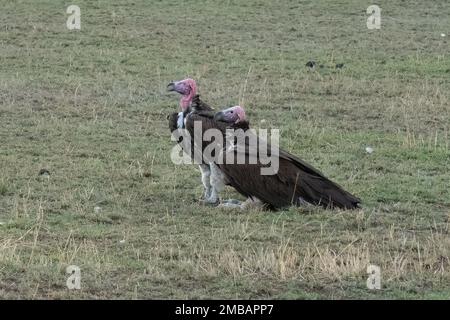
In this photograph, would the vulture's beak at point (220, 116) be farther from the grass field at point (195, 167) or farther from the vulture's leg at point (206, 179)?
the grass field at point (195, 167)

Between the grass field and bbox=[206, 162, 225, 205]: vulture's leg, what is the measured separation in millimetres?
260

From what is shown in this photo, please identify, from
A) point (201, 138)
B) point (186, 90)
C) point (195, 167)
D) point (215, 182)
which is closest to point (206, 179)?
point (215, 182)

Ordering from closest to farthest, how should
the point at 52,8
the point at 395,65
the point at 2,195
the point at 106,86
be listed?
the point at 2,195 → the point at 106,86 → the point at 395,65 → the point at 52,8

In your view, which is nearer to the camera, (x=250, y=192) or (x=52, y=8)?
(x=250, y=192)

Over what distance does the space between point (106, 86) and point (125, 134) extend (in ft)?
10.2

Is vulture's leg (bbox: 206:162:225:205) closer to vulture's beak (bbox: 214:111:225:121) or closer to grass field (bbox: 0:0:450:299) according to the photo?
grass field (bbox: 0:0:450:299)

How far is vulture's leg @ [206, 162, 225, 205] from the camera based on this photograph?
408 inches

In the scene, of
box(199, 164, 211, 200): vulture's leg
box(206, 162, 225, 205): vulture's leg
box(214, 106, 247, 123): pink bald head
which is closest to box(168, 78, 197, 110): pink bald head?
box(214, 106, 247, 123): pink bald head

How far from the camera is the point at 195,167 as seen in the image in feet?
39.7

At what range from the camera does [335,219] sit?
9.71 meters

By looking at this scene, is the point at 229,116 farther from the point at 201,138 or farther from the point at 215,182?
the point at 215,182

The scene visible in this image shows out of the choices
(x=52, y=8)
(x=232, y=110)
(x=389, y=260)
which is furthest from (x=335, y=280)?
(x=52, y=8)

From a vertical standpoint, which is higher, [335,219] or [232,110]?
[232,110]

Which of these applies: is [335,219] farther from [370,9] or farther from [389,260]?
[370,9]
